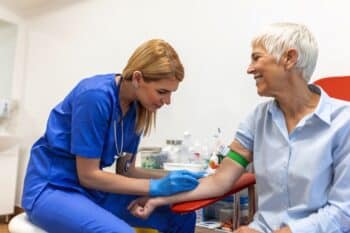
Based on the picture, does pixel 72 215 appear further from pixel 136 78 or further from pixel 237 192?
pixel 237 192

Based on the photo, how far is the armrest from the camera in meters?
1.21

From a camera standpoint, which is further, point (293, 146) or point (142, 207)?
point (142, 207)

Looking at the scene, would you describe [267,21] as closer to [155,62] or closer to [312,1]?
[312,1]

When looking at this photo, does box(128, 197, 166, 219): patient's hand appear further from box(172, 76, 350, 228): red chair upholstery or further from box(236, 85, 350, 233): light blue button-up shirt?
box(236, 85, 350, 233): light blue button-up shirt

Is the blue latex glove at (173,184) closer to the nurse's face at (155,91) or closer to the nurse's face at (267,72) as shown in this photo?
the nurse's face at (155,91)

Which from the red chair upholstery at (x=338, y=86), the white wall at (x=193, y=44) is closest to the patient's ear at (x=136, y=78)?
the red chair upholstery at (x=338, y=86)

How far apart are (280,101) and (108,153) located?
2.09 feet

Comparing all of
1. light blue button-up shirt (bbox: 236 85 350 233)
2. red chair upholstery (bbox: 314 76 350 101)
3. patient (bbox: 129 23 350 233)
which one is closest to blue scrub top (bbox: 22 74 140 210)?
patient (bbox: 129 23 350 233)

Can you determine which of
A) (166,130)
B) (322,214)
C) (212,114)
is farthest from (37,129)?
(322,214)

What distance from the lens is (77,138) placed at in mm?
1223

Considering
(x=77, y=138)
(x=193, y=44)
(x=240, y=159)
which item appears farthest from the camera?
(x=193, y=44)

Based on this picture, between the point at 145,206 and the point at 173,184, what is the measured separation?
0.13m

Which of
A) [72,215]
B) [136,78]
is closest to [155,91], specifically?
[136,78]

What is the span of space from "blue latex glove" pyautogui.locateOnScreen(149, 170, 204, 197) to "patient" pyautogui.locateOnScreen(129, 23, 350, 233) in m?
0.02
